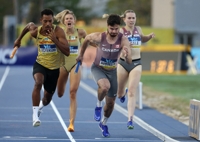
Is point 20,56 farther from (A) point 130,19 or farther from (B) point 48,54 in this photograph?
(B) point 48,54

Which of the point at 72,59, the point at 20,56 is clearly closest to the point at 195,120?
the point at 72,59

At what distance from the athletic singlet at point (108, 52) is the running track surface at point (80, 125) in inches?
56.8

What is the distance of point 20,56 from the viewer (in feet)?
146

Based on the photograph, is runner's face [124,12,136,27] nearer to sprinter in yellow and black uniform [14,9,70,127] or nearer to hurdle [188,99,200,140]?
sprinter in yellow and black uniform [14,9,70,127]

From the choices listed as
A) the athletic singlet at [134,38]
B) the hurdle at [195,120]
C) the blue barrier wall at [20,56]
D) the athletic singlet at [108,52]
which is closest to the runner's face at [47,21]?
the athletic singlet at [108,52]

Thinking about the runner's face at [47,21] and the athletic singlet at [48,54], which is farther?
the athletic singlet at [48,54]

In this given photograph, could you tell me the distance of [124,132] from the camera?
1426 centimetres

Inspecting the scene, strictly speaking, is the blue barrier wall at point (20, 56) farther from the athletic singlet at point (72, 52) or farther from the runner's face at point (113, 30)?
the runner's face at point (113, 30)

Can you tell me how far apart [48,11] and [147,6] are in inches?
3004

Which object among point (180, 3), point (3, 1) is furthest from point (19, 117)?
point (3, 1)

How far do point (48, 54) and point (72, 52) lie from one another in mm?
919

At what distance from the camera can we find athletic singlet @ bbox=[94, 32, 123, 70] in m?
12.6

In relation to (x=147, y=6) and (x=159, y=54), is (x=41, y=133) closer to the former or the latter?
(x=159, y=54)

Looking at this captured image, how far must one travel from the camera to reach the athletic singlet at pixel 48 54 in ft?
40.8
